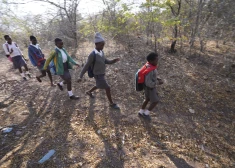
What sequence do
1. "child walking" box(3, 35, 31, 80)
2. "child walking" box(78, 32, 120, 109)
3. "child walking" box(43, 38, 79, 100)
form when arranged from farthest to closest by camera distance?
"child walking" box(3, 35, 31, 80), "child walking" box(43, 38, 79, 100), "child walking" box(78, 32, 120, 109)

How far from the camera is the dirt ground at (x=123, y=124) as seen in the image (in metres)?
2.64

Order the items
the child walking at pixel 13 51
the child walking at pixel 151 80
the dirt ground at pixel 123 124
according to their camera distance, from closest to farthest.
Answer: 1. the dirt ground at pixel 123 124
2. the child walking at pixel 151 80
3. the child walking at pixel 13 51

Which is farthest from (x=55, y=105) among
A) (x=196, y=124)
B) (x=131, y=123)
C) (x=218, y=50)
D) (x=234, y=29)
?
(x=218, y=50)

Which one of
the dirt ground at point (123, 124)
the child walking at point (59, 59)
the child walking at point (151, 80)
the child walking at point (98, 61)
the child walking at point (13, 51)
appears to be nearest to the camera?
the dirt ground at point (123, 124)

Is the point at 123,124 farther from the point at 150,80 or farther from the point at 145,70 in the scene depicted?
the point at 145,70

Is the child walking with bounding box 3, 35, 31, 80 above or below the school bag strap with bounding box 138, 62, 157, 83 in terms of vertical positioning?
above

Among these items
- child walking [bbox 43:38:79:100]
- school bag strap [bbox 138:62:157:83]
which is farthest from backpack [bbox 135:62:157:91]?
child walking [bbox 43:38:79:100]

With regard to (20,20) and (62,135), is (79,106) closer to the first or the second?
(62,135)

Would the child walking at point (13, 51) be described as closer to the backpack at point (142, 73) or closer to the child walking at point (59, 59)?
the child walking at point (59, 59)

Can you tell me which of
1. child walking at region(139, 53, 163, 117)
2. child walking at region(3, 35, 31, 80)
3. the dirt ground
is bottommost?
the dirt ground

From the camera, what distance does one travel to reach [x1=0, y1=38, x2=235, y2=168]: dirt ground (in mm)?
2641

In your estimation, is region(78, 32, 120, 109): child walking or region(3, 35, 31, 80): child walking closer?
region(78, 32, 120, 109): child walking

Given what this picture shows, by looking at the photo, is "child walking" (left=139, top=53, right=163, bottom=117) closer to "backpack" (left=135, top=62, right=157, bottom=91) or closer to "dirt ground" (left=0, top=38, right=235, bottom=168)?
"backpack" (left=135, top=62, right=157, bottom=91)

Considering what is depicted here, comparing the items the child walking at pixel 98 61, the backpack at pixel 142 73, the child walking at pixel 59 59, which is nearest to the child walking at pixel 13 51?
the child walking at pixel 59 59
